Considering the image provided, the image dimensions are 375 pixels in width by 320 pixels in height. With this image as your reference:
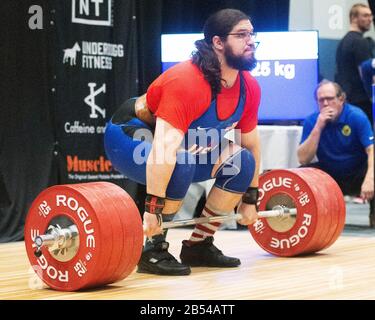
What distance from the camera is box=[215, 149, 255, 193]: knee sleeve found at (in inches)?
163

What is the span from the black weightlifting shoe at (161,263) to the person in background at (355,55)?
3.59 m

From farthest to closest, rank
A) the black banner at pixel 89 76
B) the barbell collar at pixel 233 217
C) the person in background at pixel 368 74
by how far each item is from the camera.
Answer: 1. the person in background at pixel 368 74
2. the black banner at pixel 89 76
3. the barbell collar at pixel 233 217

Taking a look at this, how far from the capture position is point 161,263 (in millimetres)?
4016

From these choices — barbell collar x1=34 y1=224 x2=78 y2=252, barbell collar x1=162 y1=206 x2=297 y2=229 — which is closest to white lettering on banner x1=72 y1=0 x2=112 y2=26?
barbell collar x1=162 y1=206 x2=297 y2=229

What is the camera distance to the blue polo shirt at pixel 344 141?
6.12m

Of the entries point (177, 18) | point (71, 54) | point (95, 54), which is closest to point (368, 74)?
point (177, 18)

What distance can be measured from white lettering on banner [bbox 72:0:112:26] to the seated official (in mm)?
1591

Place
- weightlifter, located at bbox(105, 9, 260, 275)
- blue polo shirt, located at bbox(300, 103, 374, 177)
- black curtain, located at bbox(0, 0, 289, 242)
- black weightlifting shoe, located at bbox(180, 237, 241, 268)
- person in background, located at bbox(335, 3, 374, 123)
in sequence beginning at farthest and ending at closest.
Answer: person in background, located at bbox(335, 3, 374, 123), blue polo shirt, located at bbox(300, 103, 374, 177), black curtain, located at bbox(0, 0, 289, 242), black weightlifting shoe, located at bbox(180, 237, 241, 268), weightlifter, located at bbox(105, 9, 260, 275)

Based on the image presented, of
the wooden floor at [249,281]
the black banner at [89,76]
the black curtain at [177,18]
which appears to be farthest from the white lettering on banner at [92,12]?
the wooden floor at [249,281]

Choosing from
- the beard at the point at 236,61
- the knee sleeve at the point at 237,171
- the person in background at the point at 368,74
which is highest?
the beard at the point at 236,61

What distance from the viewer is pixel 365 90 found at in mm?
7098

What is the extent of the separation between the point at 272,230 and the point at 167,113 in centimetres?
120

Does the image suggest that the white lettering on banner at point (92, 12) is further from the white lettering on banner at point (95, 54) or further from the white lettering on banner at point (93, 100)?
the white lettering on banner at point (93, 100)

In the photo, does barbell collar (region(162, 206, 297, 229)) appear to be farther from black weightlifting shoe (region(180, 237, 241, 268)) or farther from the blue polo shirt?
the blue polo shirt
